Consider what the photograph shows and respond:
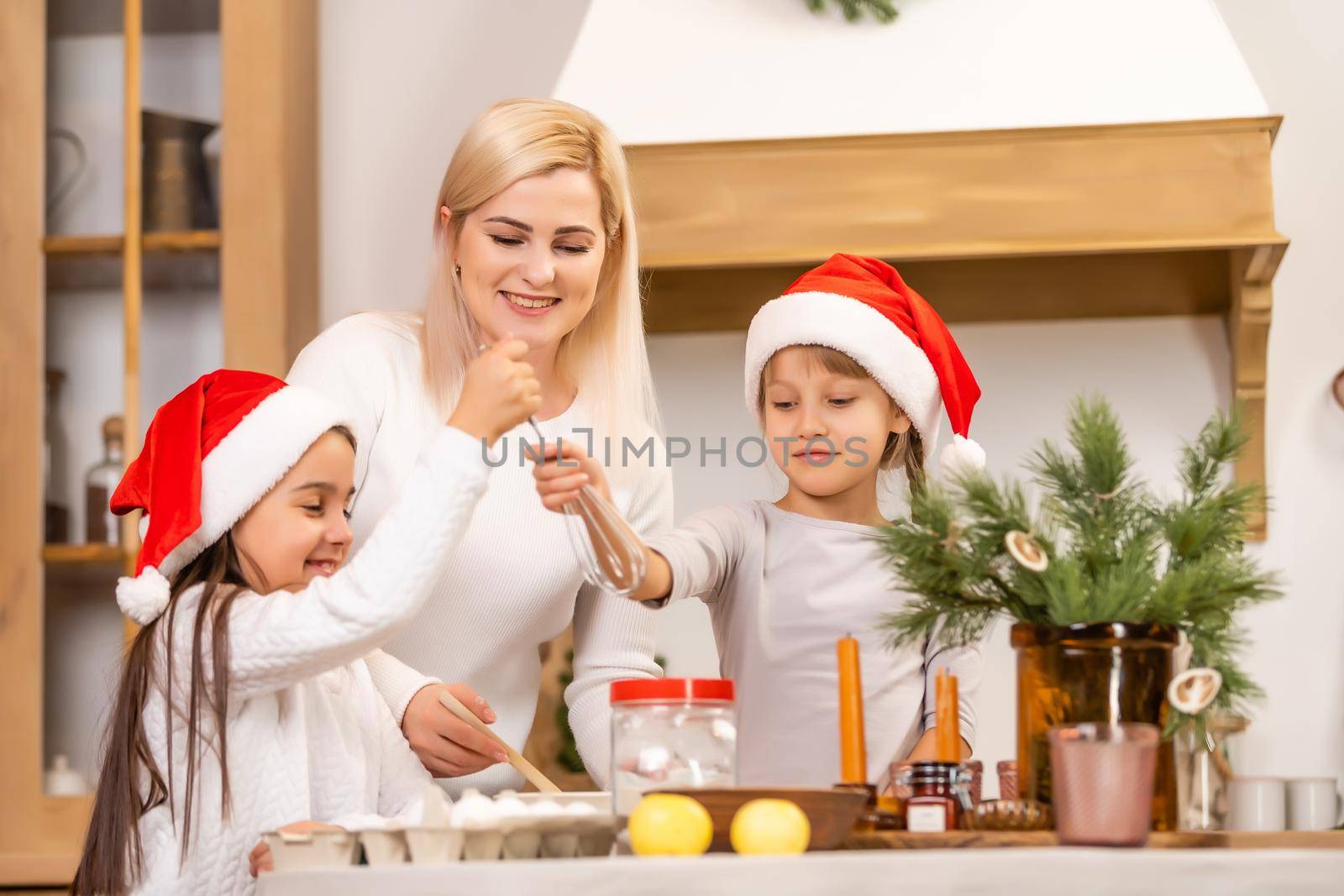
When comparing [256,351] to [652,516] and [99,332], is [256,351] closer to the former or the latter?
[99,332]

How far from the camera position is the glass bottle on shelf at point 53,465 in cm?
240

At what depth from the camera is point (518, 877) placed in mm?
724

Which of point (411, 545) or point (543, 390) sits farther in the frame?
point (543, 390)

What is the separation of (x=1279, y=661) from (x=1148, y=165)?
894mm

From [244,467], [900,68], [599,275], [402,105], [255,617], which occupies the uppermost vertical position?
[402,105]

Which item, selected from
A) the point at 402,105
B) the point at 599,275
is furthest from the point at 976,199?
the point at 402,105

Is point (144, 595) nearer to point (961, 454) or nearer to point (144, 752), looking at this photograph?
point (144, 752)

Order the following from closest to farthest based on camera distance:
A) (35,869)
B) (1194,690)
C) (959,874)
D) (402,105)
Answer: (959,874)
(1194,690)
(35,869)
(402,105)

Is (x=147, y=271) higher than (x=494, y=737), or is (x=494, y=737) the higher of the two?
(x=147, y=271)

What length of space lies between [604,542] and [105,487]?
1610mm

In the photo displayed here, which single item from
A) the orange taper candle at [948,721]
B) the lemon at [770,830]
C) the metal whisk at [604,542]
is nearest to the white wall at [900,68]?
the metal whisk at [604,542]

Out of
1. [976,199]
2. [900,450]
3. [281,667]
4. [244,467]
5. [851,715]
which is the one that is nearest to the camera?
[851,715]

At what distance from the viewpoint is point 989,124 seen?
212cm

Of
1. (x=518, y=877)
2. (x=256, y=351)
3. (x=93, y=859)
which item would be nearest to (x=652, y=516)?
(x=93, y=859)
